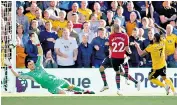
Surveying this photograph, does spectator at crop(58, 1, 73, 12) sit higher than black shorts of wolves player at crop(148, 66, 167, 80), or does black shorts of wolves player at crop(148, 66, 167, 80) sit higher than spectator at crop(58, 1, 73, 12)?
spectator at crop(58, 1, 73, 12)

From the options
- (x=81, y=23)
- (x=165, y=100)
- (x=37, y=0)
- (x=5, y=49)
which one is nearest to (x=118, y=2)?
(x=81, y=23)

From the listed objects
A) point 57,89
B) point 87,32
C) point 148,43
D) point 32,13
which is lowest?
point 57,89

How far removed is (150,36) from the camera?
12.5 m

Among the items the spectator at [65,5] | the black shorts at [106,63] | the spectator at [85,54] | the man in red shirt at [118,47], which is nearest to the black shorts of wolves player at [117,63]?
the man in red shirt at [118,47]

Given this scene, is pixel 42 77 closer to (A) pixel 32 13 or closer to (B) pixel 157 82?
(A) pixel 32 13

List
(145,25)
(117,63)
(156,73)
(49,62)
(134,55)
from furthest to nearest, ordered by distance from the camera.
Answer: (145,25)
(134,55)
(49,62)
(117,63)
(156,73)

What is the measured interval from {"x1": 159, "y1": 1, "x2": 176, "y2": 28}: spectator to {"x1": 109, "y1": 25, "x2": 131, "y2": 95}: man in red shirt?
5.17ft

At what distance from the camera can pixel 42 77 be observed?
11.5 m

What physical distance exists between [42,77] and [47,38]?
51.0 inches

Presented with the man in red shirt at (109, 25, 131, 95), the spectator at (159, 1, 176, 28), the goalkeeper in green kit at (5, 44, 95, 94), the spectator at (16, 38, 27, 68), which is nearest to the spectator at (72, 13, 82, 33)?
the man in red shirt at (109, 25, 131, 95)

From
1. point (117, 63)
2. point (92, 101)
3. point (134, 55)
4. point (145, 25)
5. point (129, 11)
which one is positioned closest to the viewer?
point (92, 101)

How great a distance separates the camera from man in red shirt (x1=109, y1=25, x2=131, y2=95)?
1170 centimetres

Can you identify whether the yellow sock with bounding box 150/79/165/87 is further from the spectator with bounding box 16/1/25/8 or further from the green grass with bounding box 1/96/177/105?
the spectator with bounding box 16/1/25/8

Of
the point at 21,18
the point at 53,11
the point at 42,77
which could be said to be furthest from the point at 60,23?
the point at 42,77
